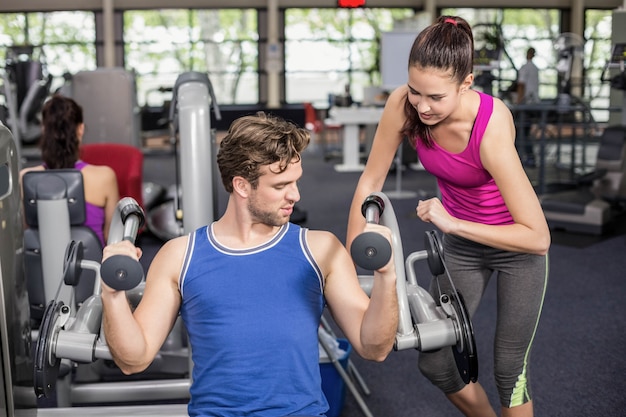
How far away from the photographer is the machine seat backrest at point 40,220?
7.74 ft

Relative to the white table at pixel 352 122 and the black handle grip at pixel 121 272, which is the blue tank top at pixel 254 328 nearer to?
the black handle grip at pixel 121 272

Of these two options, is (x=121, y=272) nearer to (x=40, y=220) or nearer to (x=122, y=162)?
(x=40, y=220)

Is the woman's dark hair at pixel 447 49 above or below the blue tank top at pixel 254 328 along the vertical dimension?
above

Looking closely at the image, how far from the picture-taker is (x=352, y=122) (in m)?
8.92

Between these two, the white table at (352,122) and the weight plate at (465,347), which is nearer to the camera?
the weight plate at (465,347)

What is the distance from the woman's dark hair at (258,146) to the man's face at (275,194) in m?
0.01

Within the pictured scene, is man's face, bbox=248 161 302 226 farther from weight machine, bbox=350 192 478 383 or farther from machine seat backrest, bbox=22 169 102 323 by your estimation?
machine seat backrest, bbox=22 169 102 323

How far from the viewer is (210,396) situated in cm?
150

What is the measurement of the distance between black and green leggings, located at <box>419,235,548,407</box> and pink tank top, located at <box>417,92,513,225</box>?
0.26ft

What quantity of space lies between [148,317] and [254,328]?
205 mm

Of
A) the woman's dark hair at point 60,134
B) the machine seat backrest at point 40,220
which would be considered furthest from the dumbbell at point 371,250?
the woman's dark hair at point 60,134

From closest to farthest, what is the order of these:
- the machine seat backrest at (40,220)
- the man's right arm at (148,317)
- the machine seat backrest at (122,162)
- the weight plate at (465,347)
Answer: the man's right arm at (148,317) < the weight plate at (465,347) < the machine seat backrest at (40,220) < the machine seat backrest at (122,162)

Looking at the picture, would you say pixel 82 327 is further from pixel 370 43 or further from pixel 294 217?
pixel 370 43

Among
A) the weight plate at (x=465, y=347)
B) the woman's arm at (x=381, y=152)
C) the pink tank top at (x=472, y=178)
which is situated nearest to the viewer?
the weight plate at (x=465, y=347)
